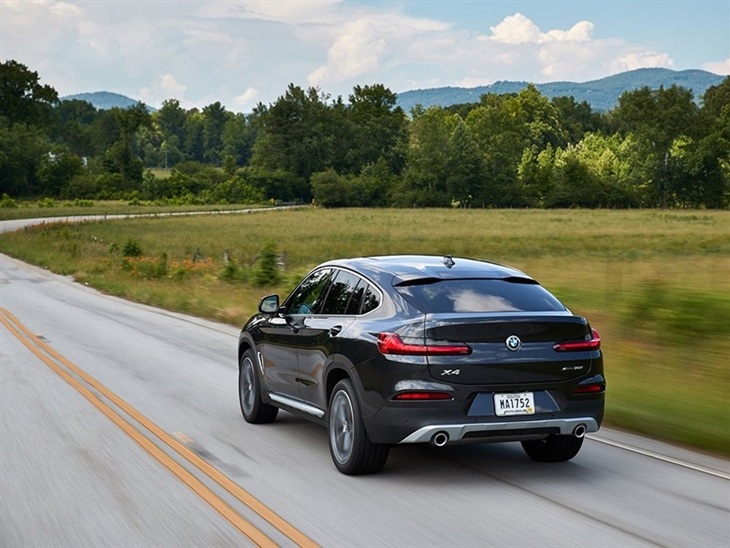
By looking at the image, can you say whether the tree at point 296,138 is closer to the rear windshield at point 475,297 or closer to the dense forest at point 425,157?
the dense forest at point 425,157

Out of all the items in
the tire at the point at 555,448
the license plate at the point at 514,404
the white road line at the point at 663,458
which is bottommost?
the white road line at the point at 663,458

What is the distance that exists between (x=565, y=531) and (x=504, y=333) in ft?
5.06

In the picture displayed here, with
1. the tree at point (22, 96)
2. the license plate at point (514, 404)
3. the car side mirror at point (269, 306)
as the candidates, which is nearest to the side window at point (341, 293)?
the car side mirror at point (269, 306)

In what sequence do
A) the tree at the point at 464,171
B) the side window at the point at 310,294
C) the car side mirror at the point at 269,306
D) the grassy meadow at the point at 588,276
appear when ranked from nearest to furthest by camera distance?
the side window at the point at 310,294 → the car side mirror at the point at 269,306 → the grassy meadow at the point at 588,276 → the tree at the point at 464,171

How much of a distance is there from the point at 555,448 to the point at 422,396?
5.02 feet

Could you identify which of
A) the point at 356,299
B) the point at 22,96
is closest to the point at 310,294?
the point at 356,299

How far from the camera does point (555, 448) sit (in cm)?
820

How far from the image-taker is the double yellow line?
6312 mm

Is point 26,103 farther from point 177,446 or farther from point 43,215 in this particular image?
point 177,446

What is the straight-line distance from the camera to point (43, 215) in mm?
101875

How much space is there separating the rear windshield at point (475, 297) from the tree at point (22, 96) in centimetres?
16745

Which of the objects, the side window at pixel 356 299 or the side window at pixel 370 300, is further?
the side window at pixel 356 299

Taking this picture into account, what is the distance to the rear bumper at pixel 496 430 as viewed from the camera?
283 inches

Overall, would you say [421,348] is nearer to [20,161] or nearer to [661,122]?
[661,122]
